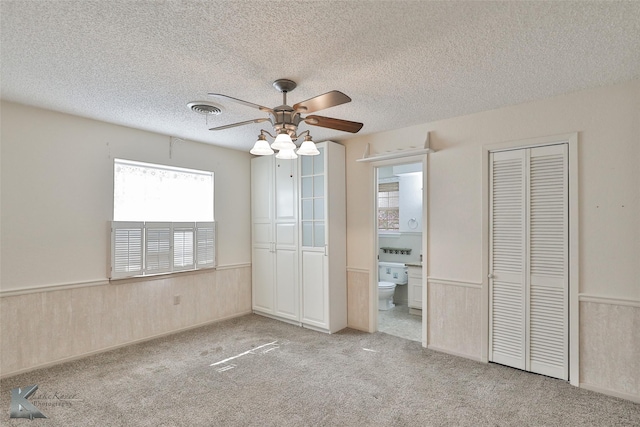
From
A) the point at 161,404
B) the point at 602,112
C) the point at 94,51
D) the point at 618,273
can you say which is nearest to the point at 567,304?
the point at 618,273

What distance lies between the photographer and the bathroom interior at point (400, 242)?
5012 millimetres

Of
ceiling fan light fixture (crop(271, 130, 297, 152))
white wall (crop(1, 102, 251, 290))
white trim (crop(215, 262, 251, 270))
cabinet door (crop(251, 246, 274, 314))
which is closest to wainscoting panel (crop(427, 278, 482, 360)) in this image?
cabinet door (crop(251, 246, 274, 314))

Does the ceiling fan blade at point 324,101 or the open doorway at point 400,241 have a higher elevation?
the ceiling fan blade at point 324,101

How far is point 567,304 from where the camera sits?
2.90 meters

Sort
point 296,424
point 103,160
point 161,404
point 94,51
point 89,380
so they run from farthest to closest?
point 103,160 → point 89,380 → point 161,404 → point 296,424 → point 94,51

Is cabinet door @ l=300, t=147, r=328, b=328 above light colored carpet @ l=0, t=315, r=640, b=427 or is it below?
above

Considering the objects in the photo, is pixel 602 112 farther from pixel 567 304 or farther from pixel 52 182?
pixel 52 182

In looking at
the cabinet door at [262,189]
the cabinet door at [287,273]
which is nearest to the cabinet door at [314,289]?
the cabinet door at [287,273]

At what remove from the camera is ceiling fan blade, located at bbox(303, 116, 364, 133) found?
2.41 meters

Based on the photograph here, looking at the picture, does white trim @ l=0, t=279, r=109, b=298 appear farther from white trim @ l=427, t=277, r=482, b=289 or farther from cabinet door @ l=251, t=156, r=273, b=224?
white trim @ l=427, t=277, r=482, b=289

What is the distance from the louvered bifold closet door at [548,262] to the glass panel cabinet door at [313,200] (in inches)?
88.9

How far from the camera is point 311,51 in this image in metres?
2.14

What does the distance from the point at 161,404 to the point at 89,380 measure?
0.88 meters

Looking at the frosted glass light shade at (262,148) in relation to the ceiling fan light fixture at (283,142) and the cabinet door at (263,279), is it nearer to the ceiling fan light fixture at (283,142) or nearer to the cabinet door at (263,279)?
the ceiling fan light fixture at (283,142)
